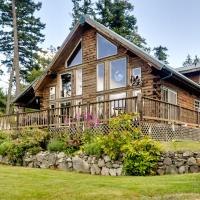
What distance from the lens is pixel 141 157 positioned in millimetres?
12805

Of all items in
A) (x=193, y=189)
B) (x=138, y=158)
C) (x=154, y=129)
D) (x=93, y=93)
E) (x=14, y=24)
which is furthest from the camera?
(x=14, y=24)

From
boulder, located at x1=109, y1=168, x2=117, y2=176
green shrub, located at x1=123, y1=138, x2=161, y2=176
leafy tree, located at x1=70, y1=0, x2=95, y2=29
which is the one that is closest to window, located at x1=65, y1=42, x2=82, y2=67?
boulder, located at x1=109, y1=168, x2=117, y2=176

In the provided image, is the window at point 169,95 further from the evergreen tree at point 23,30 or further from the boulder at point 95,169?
the evergreen tree at point 23,30

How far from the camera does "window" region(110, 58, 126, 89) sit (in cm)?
2158

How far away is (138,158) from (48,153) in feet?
16.8

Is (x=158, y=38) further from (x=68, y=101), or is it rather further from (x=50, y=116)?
(x=50, y=116)

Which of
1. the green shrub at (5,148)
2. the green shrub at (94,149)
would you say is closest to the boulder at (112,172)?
the green shrub at (94,149)

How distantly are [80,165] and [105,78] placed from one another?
27.9 ft

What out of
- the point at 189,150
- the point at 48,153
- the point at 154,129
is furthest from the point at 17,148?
the point at 189,150

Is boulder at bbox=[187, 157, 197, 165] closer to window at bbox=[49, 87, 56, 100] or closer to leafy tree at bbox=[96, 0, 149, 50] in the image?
window at bbox=[49, 87, 56, 100]

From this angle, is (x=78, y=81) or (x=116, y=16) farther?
(x=116, y=16)

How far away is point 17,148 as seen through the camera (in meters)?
17.5

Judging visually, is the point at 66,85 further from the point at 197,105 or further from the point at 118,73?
the point at 197,105

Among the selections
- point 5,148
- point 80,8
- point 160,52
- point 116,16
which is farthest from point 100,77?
point 160,52
